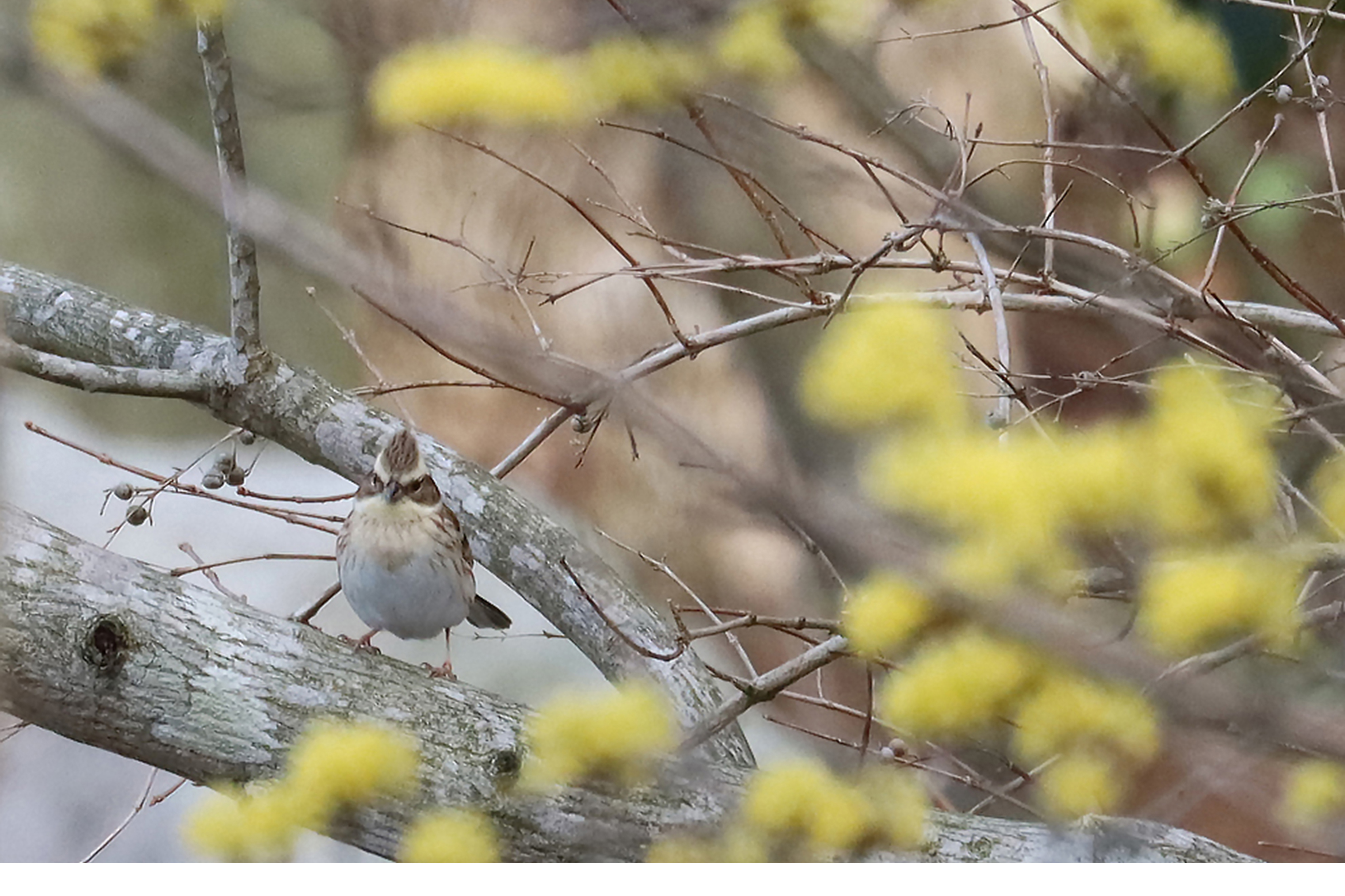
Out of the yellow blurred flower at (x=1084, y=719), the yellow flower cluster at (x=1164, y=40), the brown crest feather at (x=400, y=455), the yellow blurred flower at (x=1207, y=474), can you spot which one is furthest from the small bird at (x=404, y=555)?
the yellow flower cluster at (x=1164, y=40)

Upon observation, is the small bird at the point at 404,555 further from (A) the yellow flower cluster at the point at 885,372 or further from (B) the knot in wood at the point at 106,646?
(A) the yellow flower cluster at the point at 885,372

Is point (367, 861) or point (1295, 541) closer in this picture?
point (1295, 541)

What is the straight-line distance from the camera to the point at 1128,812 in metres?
1.13

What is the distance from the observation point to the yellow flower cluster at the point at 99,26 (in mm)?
1162

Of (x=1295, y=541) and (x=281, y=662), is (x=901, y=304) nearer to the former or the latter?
Answer: (x=1295, y=541)

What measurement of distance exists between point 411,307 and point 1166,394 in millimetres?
706

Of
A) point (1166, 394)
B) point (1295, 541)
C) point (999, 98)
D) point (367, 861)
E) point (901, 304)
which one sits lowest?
point (367, 861)

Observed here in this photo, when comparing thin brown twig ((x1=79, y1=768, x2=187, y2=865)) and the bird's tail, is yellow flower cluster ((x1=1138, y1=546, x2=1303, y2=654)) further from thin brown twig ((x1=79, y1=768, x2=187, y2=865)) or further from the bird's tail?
thin brown twig ((x1=79, y1=768, x2=187, y2=865))

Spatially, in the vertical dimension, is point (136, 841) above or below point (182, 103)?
below

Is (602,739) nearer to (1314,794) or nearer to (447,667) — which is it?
(447,667)

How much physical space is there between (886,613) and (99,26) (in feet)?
3.16

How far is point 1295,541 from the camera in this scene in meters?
1.00
